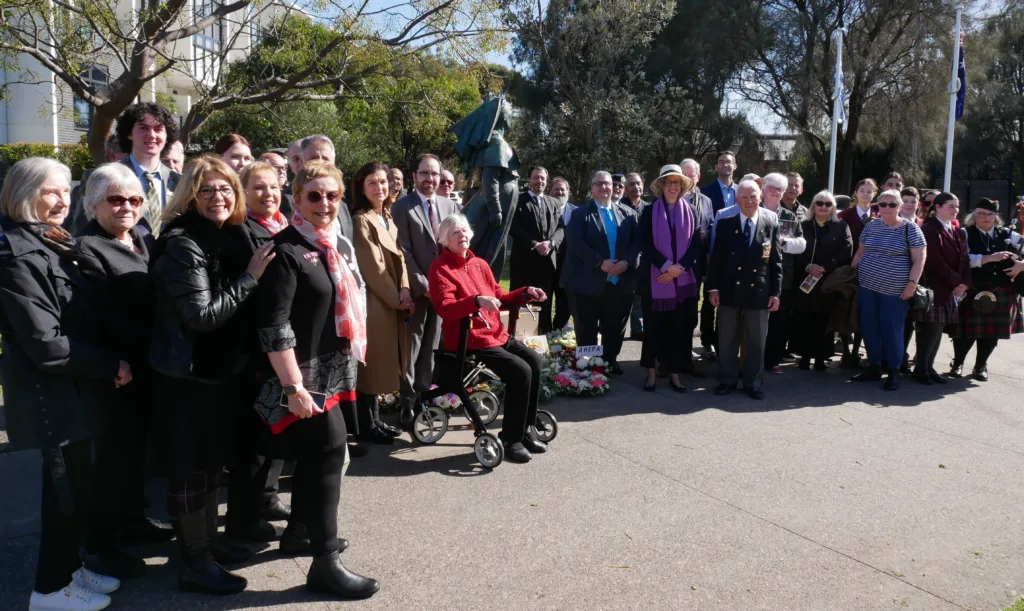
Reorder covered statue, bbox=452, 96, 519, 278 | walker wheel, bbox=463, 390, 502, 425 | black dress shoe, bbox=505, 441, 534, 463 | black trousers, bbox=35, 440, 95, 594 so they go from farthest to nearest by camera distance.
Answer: covered statue, bbox=452, 96, 519, 278
walker wheel, bbox=463, 390, 502, 425
black dress shoe, bbox=505, 441, 534, 463
black trousers, bbox=35, 440, 95, 594

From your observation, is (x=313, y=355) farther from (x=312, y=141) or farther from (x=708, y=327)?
(x=708, y=327)

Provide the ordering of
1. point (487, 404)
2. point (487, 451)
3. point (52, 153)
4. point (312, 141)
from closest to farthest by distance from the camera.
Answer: point (487, 451)
point (312, 141)
point (487, 404)
point (52, 153)

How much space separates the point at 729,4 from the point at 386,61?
16.3 metres

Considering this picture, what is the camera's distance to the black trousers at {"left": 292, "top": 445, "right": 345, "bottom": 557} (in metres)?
3.25

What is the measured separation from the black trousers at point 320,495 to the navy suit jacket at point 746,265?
15.8ft

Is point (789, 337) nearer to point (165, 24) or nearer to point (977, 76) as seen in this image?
point (165, 24)

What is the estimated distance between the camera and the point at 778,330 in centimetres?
826

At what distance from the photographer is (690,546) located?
399cm

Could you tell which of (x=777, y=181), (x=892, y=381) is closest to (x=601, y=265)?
(x=777, y=181)

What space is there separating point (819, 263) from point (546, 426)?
4251mm

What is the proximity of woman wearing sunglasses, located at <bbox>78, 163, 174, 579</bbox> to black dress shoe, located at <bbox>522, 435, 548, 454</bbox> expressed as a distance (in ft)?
8.26

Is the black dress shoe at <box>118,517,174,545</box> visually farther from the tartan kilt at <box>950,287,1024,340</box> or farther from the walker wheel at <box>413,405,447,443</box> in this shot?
the tartan kilt at <box>950,287,1024,340</box>

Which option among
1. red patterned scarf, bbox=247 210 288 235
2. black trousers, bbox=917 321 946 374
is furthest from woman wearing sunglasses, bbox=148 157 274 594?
black trousers, bbox=917 321 946 374

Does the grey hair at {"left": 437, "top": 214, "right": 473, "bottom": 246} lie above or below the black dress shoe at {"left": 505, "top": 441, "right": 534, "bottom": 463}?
above
